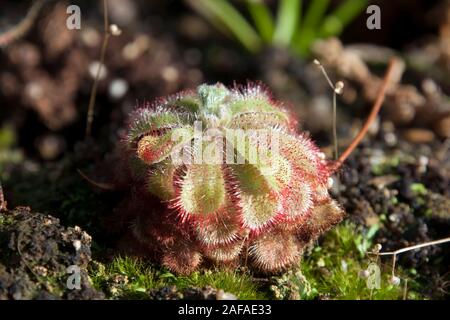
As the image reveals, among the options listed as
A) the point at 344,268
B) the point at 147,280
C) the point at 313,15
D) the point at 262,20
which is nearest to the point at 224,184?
the point at 147,280

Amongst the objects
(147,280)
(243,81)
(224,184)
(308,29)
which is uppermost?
(308,29)

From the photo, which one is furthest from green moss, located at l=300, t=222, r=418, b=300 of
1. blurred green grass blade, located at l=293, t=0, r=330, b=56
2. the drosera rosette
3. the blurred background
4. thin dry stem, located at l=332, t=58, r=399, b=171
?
blurred green grass blade, located at l=293, t=0, r=330, b=56

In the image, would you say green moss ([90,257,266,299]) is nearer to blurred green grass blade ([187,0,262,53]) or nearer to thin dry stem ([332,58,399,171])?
thin dry stem ([332,58,399,171])

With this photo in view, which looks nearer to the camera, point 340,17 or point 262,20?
point 262,20

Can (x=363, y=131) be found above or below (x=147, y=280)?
above

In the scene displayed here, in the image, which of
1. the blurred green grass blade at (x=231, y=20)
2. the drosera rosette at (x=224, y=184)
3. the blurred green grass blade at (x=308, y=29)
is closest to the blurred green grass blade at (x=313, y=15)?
the blurred green grass blade at (x=308, y=29)

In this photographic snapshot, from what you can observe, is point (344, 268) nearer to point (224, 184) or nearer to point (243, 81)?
point (224, 184)
